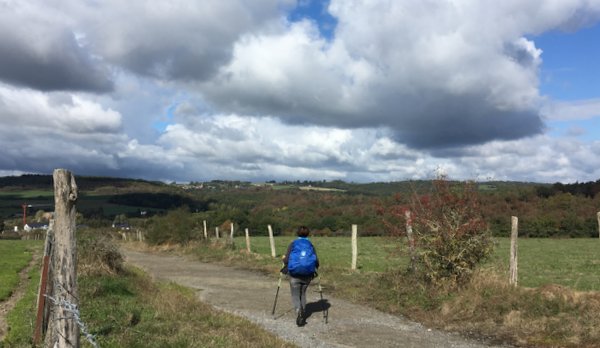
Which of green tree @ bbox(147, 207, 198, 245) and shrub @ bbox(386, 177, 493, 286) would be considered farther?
green tree @ bbox(147, 207, 198, 245)

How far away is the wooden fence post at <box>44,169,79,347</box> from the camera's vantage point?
5.59 m

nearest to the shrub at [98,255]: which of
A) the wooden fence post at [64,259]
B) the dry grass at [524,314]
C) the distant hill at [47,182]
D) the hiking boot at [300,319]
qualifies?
the hiking boot at [300,319]

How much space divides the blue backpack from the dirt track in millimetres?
1068

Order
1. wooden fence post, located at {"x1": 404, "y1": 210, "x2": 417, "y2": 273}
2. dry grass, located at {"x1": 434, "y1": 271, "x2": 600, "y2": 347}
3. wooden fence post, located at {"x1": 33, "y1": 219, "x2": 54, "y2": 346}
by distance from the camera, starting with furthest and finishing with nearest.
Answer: wooden fence post, located at {"x1": 404, "y1": 210, "x2": 417, "y2": 273} < dry grass, located at {"x1": 434, "y1": 271, "x2": 600, "y2": 347} < wooden fence post, located at {"x1": 33, "y1": 219, "x2": 54, "y2": 346}

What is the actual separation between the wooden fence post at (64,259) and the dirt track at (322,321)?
13.2ft

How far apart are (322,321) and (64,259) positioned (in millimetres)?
6192

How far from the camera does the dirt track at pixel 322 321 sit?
28.8ft

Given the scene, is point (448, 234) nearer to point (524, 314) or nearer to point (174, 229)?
point (524, 314)

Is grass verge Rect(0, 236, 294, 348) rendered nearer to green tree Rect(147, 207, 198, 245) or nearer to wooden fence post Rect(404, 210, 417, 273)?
wooden fence post Rect(404, 210, 417, 273)

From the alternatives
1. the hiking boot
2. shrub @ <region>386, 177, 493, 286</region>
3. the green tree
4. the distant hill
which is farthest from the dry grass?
the distant hill

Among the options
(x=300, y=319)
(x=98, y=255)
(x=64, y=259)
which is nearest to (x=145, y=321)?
(x=300, y=319)

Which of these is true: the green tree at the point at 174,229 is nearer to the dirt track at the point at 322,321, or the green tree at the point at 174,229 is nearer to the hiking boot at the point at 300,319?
the dirt track at the point at 322,321

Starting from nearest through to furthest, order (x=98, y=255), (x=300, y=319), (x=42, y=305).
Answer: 1. (x=42, y=305)
2. (x=300, y=319)
3. (x=98, y=255)

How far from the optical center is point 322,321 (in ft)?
34.4
